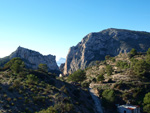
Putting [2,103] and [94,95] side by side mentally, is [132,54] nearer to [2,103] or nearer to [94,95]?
[94,95]

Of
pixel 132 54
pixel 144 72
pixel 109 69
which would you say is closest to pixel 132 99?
pixel 144 72

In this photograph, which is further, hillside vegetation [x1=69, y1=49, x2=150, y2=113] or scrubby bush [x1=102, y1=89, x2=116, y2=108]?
hillside vegetation [x1=69, y1=49, x2=150, y2=113]

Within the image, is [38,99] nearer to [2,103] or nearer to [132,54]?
[2,103]

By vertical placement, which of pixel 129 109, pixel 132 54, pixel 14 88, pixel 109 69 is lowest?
pixel 129 109

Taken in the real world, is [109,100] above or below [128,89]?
below

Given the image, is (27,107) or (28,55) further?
(28,55)

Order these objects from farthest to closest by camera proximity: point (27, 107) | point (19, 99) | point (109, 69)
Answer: point (109, 69) < point (19, 99) < point (27, 107)

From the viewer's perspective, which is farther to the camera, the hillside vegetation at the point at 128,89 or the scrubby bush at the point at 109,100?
the hillside vegetation at the point at 128,89

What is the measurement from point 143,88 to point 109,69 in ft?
94.0

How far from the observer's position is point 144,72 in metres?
76.6

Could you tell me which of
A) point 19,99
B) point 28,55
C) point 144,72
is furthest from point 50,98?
point 28,55

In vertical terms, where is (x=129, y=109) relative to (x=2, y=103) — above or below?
below

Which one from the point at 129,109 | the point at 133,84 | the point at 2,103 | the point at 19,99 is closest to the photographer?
the point at 2,103

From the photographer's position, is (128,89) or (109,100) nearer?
(109,100)
